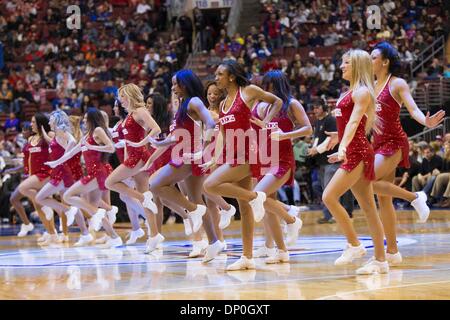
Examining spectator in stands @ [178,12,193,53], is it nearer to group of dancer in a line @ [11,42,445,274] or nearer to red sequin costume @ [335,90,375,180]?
group of dancer in a line @ [11,42,445,274]

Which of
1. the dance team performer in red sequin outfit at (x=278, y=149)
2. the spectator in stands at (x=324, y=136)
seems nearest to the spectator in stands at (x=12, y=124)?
the spectator in stands at (x=324, y=136)

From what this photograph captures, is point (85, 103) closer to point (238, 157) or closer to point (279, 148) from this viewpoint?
point (279, 148)

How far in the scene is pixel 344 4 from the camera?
930 inches

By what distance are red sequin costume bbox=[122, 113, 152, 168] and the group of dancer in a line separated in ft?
0.04

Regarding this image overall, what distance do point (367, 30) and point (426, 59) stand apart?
207 cm

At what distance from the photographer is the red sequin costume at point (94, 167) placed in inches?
409

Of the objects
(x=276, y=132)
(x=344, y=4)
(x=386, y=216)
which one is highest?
(x=344, y=4)

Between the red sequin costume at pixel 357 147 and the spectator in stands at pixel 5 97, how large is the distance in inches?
634

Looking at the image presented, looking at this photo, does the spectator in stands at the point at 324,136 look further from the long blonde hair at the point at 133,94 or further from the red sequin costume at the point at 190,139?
the red sequin costume at the point at 190,139

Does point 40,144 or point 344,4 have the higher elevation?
point 344,4
